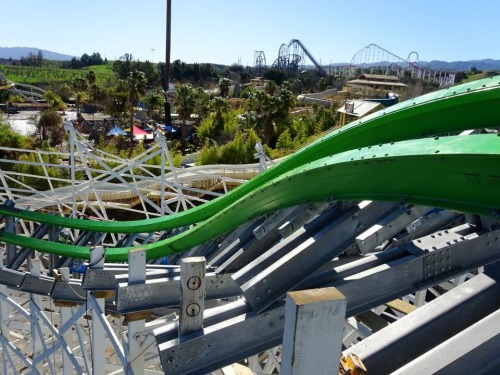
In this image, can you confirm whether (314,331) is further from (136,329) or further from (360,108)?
(360,108)

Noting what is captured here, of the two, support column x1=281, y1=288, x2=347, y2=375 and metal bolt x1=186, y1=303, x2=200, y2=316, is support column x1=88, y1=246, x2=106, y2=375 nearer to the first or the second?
metal bolt x1=186, y1=303, x2=200, y2=316

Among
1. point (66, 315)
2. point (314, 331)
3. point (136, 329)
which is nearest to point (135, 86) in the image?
point (66, 315)

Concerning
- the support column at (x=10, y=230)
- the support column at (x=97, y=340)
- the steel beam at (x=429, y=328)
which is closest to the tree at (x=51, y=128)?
the support column at (x=10, y=230)

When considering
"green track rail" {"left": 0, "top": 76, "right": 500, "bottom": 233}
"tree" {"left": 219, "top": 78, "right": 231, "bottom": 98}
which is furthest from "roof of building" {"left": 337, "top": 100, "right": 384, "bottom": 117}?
"green track rail" {"left": 0, "top": 76, "right": 500, "bottom": 233}

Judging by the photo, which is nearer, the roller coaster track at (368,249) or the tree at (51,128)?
the roller coaster track at (368,249)

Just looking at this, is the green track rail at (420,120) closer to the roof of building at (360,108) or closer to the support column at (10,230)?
the support column at (10,230)

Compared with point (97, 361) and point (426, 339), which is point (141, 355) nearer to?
point (97, 361)

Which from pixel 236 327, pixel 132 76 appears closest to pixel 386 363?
pixel 236 327
